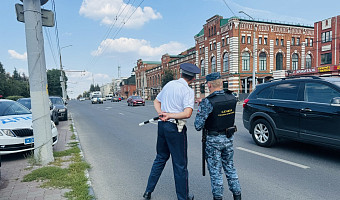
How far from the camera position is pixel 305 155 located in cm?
540

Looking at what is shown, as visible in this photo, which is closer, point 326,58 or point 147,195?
point 147,195

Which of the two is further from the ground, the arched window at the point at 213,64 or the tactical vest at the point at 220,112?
the arched window at the point at 213,64

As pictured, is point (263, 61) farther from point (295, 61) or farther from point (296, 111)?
point (296, 111)

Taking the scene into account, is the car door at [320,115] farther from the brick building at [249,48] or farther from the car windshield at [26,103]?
the brick building at [249,48]

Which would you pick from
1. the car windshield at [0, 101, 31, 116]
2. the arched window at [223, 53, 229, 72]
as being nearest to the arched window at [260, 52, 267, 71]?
the arched window at [223, 53, 229, 72]

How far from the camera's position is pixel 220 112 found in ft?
9.50

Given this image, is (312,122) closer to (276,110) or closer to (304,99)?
(304,99)

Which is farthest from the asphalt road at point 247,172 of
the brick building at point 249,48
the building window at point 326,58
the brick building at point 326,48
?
the building window at point 326,58

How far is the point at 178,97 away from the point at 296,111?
373cm

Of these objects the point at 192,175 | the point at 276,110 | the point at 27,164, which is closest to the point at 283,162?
the point at 276,110

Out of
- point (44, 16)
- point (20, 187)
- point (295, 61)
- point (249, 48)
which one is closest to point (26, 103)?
point (44, 16)

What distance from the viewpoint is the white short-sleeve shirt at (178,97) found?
9.75ft

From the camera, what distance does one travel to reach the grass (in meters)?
3.61

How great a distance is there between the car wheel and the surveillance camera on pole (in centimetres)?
547
